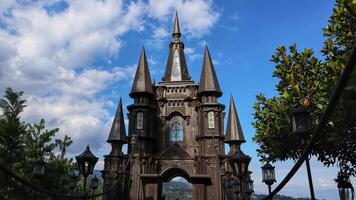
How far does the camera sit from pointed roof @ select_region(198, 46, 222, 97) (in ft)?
110

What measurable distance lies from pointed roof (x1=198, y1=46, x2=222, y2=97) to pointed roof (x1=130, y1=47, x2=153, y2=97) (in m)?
5.47

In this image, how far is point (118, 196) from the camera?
29016mm

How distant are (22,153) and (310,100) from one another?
19.4 meters

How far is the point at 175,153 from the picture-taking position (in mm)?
32656

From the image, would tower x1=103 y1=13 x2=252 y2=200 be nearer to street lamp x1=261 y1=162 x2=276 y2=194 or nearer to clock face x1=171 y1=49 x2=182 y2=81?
clock face x1=171 y1=49 x2=182 y2=81

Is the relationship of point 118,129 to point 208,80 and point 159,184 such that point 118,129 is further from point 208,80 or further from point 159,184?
point 208,80

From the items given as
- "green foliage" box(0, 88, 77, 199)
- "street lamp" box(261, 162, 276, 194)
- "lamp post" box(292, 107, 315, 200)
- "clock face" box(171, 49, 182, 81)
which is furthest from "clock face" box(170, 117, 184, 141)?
"lamp post" box(292, 107, 315, 200)

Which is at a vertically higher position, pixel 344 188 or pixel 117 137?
pixel 117 137

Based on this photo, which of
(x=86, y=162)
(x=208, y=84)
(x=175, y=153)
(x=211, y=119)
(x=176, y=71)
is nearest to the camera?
(x=86, y=162)

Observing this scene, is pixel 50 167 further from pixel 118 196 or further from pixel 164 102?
pixel 164 102

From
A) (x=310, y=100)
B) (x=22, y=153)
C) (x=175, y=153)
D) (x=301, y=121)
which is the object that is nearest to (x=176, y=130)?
(x=175, y=153)

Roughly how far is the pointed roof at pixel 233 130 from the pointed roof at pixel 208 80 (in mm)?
3004

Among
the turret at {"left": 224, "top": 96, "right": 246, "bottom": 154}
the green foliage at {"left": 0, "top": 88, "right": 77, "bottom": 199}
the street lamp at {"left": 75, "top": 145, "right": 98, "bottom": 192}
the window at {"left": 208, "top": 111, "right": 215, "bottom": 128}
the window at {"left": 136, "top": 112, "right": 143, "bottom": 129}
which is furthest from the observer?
the turret at {"left": 224, "top": 96, "right": 246, "bottom": 154}

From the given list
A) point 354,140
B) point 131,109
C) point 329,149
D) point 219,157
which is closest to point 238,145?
point 219,157
